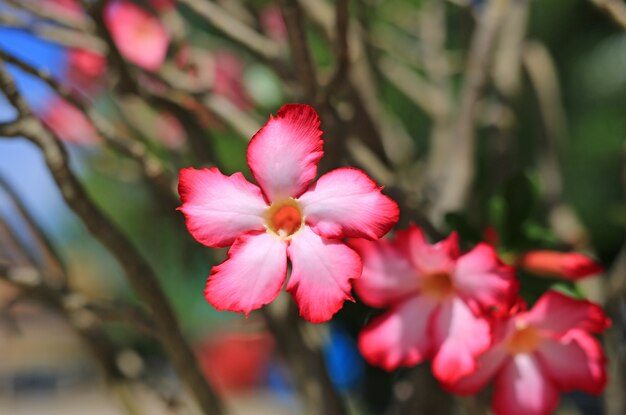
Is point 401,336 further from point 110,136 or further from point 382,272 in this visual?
point 110,136

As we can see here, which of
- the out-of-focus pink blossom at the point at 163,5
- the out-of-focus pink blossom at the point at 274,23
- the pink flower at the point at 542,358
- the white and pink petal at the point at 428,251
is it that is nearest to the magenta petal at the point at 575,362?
the pink flower at the point at 542,358

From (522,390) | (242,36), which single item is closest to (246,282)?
(522,390)

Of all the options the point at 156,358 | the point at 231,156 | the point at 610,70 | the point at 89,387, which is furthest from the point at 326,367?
the point at 89,387

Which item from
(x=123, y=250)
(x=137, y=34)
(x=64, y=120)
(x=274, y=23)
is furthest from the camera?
(x=274, y=23)

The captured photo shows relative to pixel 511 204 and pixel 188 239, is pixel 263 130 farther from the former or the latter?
pixel 188 239

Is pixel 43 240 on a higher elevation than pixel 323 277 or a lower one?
lower

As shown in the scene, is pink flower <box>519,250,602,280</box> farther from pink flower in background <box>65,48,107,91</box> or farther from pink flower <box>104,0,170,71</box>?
pink flower in background <box>65,48,107,91</box>
